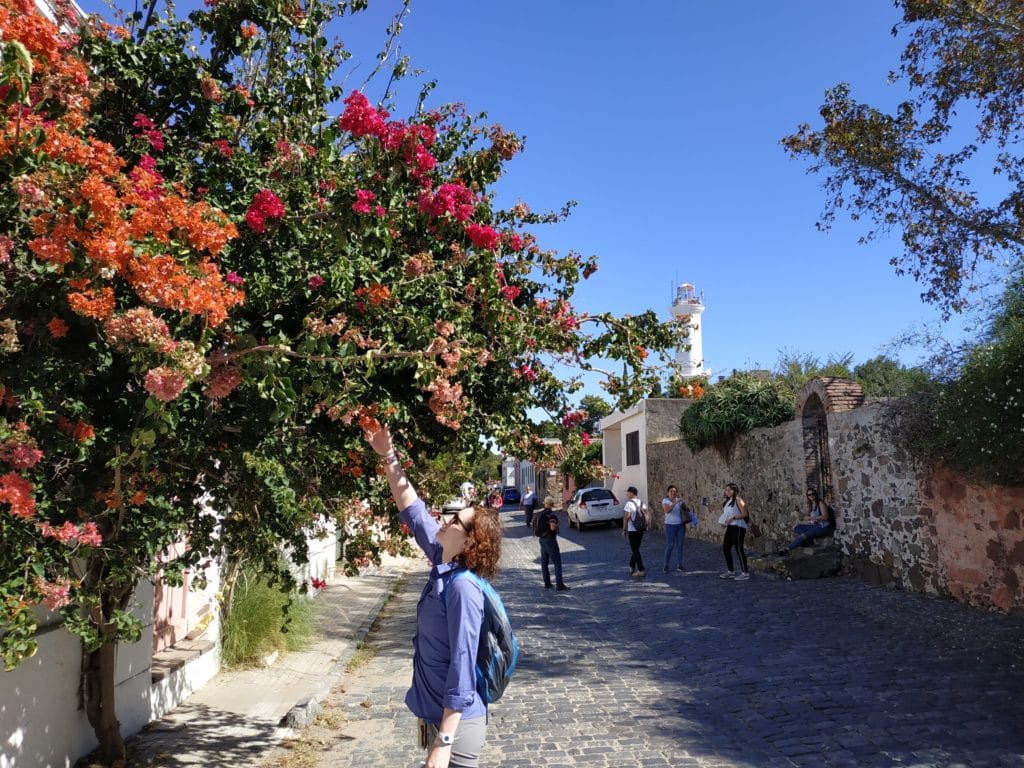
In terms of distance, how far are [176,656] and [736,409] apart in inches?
550

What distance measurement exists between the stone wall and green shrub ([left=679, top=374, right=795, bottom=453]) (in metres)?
0.54

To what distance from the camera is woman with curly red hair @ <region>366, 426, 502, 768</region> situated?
3.00 metres

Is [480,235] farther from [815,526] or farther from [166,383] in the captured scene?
[815,526]

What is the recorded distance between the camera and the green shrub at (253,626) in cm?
780

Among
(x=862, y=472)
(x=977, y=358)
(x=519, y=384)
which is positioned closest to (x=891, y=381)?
A: (x=862, y=472)

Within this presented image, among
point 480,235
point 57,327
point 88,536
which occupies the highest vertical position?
point 480,235

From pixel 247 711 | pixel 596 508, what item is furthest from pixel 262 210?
pixel 596 508

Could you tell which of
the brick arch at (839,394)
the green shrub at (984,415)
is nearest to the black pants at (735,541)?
the brick arch at (839,394)

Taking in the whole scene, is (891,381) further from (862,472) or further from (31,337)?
(31,337)

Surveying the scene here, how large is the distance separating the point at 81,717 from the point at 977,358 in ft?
31.1

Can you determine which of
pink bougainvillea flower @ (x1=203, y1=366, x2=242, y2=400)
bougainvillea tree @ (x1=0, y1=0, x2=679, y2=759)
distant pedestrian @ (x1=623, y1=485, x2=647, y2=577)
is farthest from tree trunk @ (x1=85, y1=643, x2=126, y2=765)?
distant pedestrian @ (x1=623, y1=485, x2=647, y2=577)

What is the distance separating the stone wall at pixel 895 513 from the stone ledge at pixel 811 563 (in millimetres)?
214

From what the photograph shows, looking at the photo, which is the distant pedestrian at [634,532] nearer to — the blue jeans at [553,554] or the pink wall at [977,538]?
the blue jeans at [553,554]

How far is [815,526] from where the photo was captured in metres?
13.0
